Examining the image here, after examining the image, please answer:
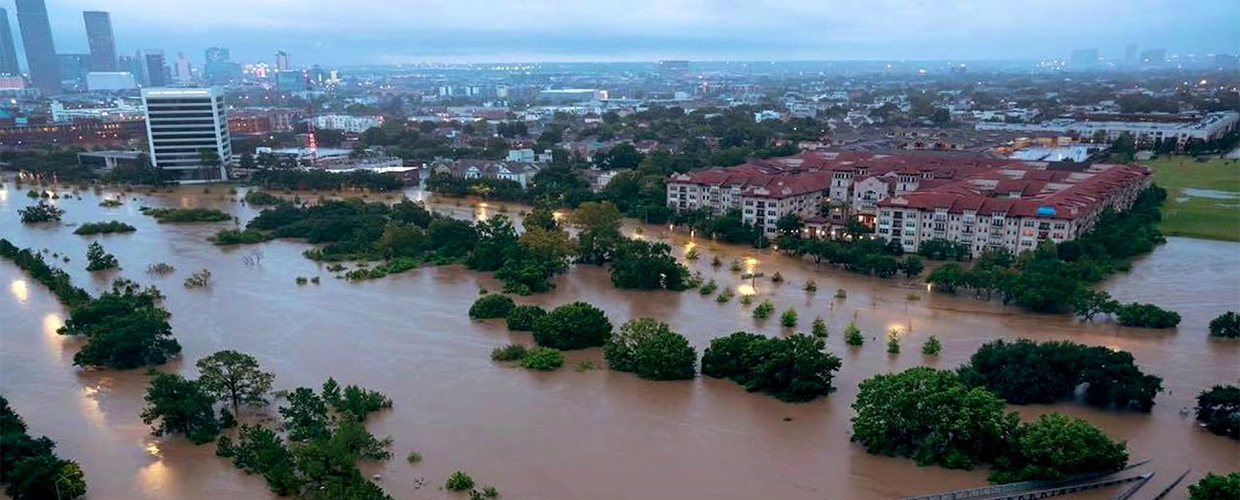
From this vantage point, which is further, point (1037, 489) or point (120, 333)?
point (120, 333)

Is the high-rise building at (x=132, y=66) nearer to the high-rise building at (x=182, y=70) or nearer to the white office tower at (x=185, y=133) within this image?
the high-rise building at (x=182, y=70)

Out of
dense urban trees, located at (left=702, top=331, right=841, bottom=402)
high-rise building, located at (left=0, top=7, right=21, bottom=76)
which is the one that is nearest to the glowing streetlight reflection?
dense urban trees, located at (left=702, top=331, right=841, bottom=402)

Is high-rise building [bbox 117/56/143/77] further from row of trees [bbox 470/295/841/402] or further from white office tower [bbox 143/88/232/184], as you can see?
row of trees [bbox 470/295/841/402]

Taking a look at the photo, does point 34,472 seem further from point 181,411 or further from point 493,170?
point 493,170

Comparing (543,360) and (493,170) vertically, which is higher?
(493,170)

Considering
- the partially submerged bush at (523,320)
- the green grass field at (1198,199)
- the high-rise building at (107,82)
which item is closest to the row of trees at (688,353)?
Result: the partially submerged bush at (523,320)

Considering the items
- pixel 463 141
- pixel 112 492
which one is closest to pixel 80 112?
pixel 463 141

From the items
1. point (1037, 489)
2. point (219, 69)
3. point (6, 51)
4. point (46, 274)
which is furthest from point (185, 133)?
point (219, 69)
